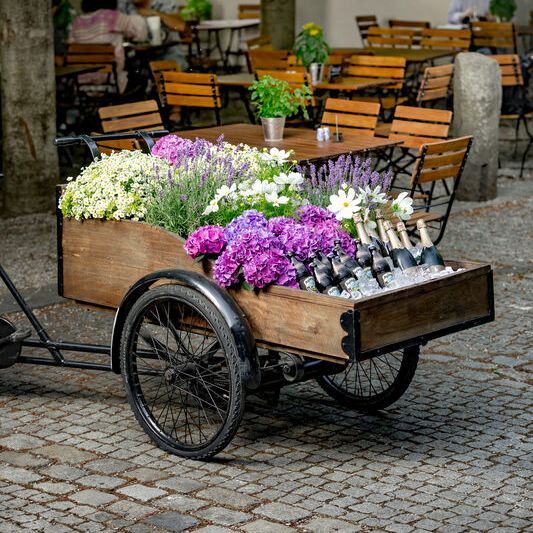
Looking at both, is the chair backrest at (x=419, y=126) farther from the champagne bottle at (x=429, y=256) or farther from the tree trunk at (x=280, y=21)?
the tree trunk at (x=280, y=21)

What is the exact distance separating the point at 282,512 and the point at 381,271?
1.02 metres

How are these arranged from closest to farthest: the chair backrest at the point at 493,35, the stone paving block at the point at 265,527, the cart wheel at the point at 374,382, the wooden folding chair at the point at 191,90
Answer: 1. the stone paving block at the point at 265,527
2. the cart wheel at the point at 374,382
3. the wooden folding chair at the point at 191,90
4. the chair backrest at the point at 493,35

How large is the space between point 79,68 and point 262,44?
3.81m

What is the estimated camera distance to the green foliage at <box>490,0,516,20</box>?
1912 cm

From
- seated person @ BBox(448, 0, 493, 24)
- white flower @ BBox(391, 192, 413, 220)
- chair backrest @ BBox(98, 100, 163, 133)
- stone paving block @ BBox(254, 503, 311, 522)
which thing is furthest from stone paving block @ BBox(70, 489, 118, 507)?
seated person @ BBox(448, 0, 493, 24)

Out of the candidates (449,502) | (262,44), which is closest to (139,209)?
(449,502)

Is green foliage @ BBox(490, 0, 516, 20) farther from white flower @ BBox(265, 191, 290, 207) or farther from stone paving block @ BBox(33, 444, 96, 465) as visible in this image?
stone paving block @ BBox(33, 444, 96, 465)

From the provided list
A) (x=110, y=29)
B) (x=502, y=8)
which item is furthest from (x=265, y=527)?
(x=502, y=8)

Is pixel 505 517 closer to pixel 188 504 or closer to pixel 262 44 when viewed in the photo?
pixel 188 504

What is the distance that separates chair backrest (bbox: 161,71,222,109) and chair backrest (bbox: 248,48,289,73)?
63.9 inches

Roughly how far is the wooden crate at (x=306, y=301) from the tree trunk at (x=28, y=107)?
5105mm

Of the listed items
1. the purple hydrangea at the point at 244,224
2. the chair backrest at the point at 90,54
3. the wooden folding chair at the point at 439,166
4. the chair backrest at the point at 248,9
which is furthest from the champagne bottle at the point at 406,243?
the chair backrest at the point at 248,9

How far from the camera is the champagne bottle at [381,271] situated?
5.17 meters

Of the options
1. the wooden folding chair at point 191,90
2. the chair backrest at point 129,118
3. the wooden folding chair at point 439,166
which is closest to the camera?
the wooden folding chair at point 439,166
